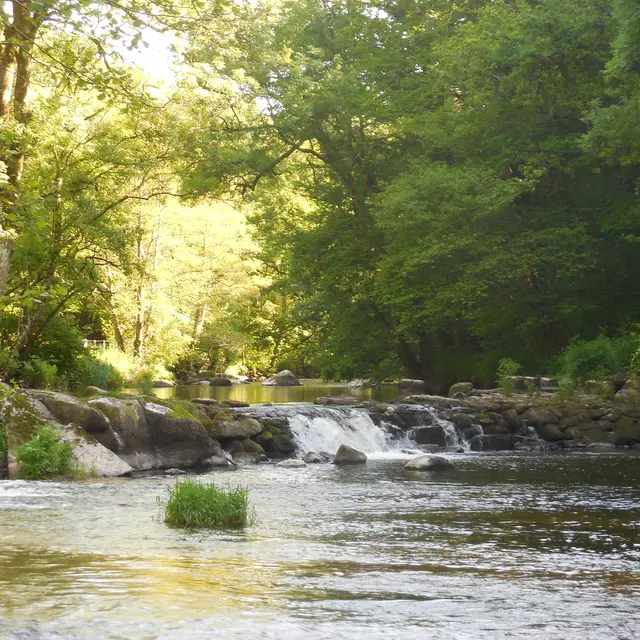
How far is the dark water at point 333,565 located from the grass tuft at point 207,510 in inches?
8.0

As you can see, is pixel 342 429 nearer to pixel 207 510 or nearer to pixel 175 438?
pixel 175 438

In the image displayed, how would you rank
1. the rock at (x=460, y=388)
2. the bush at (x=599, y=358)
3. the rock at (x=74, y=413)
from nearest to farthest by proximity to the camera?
1. the rock at (x=74, y=413)
2. the bush at (x=599, y=358)
3. the rock at (x=460, y=388)

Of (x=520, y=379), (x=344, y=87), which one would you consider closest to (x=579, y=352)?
(x=520, y=379)

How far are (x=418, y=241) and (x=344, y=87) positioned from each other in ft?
19.2

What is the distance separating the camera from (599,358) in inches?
1016

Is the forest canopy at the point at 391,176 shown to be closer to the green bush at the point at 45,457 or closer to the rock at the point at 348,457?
the green bush at the point at 45,457

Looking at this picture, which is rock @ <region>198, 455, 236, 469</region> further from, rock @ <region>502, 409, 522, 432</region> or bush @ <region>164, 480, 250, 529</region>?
rock @ <region>502, 409, 522, 432</region>

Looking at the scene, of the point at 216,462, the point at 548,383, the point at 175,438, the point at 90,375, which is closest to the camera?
the point at 175,438

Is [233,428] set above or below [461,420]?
below

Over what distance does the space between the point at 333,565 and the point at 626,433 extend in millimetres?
15017

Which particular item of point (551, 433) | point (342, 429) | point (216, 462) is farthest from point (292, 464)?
point (551, 433)

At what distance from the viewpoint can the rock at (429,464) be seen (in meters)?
16.4

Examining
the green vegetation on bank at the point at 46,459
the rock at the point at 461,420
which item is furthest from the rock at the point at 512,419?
the green vegetation on bank at the point at 46,459

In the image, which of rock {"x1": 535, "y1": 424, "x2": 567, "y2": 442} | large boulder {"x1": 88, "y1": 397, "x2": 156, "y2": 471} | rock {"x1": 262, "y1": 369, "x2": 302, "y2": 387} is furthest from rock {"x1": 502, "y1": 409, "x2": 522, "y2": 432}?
rock {"x1": 262, "y1": 369, "x2": 302, "y2": 387}
